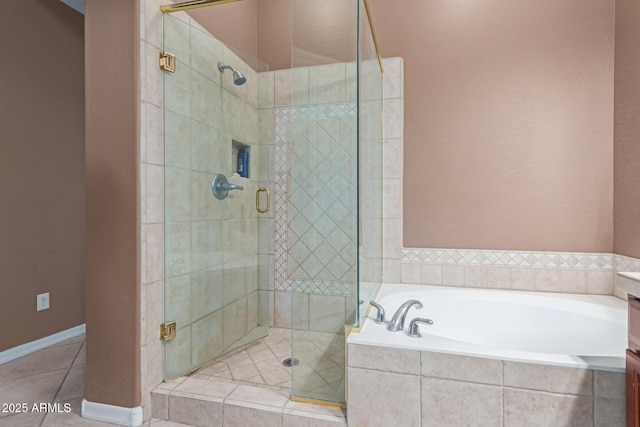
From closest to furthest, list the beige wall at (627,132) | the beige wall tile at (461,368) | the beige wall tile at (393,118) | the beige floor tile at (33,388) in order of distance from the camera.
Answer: the beige wall tile at (461,368) → the beige floor tile at (33,388) → the beige wall at (627,132) → the beige wall tile at (393,118)

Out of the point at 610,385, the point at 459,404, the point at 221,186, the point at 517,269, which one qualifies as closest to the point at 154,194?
the point at 221,186

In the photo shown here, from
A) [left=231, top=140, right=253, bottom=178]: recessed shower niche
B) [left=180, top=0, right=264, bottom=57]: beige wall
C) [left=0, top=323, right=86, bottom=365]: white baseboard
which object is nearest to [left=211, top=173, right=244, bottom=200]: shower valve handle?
[left=231, top=140, right=253, bottom=178]: recessed shower niche

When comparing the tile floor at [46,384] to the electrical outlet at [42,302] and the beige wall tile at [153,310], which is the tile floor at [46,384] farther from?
the beige wall tile at [153,310]

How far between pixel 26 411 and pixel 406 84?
114 inches

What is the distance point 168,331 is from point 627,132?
2774 mm

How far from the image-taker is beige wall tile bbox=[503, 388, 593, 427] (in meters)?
1.18

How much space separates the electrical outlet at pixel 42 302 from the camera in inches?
101

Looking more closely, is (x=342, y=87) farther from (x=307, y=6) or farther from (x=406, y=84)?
(x=406, y=84)

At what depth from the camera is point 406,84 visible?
8.16 feet

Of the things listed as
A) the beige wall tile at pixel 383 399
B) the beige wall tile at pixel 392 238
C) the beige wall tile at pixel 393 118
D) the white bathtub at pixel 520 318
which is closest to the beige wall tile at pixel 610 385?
the white bathtub at pixel 520 318

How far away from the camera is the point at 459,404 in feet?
4.24

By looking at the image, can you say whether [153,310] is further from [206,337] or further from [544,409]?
[544,409]

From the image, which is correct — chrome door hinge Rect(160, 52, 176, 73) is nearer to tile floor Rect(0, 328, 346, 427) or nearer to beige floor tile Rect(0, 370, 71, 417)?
A: tile floor Rect(0, 328, 346, 427)

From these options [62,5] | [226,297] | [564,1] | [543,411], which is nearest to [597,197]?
[564,1]
